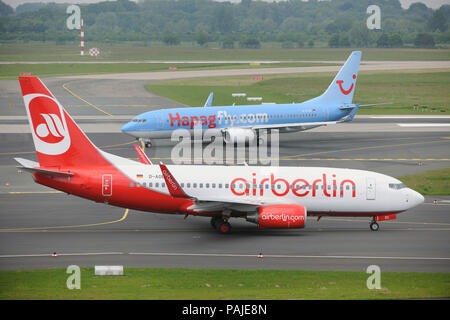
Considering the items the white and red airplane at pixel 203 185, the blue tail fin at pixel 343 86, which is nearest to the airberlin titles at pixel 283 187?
the white and red airplane at pixel 203 185

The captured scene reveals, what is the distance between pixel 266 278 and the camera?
88.6 ft

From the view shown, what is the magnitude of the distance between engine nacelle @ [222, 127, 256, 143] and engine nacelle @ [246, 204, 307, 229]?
28.8 m

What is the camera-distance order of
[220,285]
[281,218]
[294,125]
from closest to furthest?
[220,285]
[281,218]
[294,125]

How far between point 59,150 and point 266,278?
1444 cm

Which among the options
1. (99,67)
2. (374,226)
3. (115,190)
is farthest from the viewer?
(99,67)

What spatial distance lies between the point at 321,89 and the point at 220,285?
303ft

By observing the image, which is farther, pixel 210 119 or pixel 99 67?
pixel 99 67

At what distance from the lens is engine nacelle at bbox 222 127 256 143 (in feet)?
204

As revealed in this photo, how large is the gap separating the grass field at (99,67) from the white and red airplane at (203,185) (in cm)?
9943

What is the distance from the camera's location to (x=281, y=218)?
3347 centimetres
